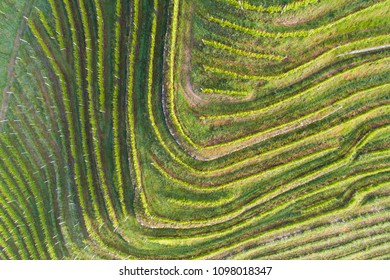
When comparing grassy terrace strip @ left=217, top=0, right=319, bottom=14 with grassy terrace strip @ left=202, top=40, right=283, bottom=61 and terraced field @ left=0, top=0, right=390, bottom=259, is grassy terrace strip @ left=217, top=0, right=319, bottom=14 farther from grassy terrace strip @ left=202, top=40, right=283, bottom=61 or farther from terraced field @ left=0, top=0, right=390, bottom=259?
grassy terrace strip @ left=202, top=40, right=283, bottom=61

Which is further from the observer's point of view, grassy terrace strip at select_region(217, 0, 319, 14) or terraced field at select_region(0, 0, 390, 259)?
terraced field at select_region(0, 0, 390, 259)

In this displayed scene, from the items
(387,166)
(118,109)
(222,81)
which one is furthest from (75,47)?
(387,166)

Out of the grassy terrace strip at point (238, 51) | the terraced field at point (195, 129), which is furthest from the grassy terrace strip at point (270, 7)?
the grassy terrace strip at point (238, 51)

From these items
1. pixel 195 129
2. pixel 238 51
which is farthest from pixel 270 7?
pixel 195 129

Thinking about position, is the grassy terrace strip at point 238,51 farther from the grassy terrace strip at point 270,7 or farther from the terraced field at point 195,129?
the grassy terrace strip at point 270,7

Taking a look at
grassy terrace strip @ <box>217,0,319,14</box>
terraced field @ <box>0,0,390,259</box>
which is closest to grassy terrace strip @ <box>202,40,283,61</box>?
terraced field @ <box>0,0,390,259</box>

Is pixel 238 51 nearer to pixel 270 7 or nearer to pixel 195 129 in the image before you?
pixel 270 7
